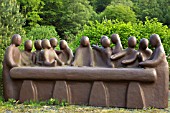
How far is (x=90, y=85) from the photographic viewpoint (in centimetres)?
682

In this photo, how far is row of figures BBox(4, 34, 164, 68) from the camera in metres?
6.88

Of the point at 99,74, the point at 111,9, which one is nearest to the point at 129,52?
the point at 99,74

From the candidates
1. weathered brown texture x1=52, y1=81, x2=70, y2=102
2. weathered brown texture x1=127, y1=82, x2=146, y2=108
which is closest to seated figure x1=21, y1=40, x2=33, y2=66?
weathered brown texture x1=52, y1=81, x2=70, y2=102

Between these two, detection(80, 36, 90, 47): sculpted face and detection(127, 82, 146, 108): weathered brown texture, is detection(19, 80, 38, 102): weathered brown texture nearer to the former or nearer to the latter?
detection(80, 36, 90, 47): sculpted face

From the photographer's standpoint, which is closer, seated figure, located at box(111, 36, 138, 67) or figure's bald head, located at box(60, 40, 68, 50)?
seated figure, located at box(111, 36, 138, 67)

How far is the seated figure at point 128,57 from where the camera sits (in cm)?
685

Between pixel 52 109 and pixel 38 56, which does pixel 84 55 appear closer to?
pixel 38 56

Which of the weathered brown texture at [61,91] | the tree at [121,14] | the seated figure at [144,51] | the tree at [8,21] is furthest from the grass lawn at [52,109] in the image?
the tree at [121,14]

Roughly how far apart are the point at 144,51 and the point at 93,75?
→ 1239 millimetres

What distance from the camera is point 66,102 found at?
686 cm

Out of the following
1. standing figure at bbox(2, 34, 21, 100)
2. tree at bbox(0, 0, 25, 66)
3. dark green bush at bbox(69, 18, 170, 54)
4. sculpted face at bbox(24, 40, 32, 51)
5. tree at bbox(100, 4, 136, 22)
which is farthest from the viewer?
tree at bbox(100, 4, 136, 22)

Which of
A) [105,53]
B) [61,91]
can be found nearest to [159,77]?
[105,53]

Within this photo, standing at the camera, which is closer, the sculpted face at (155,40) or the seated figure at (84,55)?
the sculpted face at (155,40)

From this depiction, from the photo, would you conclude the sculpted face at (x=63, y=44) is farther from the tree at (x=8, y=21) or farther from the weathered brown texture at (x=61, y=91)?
the tree at (x=8, y=21)
